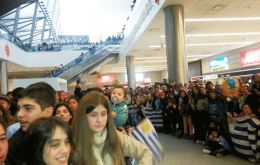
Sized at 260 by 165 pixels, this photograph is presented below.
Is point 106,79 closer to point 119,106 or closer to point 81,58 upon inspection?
point 81,58

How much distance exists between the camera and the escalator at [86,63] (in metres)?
24.3

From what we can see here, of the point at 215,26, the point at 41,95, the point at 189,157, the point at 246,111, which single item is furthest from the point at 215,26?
the point at 41,95

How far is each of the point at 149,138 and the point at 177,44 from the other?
872 cm

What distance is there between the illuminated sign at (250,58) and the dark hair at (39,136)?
1911cm

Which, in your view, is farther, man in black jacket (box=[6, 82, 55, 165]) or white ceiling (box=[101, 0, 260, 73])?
white ceiling (box=[101, 0, 260, 73])

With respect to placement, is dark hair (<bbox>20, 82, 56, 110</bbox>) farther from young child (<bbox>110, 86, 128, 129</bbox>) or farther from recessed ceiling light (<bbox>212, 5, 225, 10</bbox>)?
recessed ceiling light (<bbox>212, 5, 225, 10</bbox>)

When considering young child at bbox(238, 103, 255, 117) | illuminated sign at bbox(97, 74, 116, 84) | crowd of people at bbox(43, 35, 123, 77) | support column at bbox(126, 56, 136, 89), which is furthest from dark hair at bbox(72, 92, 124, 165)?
illuminated sign at bbox(97, 74, 116, 84)

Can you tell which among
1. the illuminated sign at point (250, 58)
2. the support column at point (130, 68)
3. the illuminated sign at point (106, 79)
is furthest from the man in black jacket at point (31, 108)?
the illuminated sign at point (106, 79)

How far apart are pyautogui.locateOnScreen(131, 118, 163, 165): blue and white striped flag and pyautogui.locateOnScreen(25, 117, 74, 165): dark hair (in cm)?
69

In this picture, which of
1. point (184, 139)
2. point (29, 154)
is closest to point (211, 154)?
point (184, 139)

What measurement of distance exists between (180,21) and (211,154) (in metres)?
5.37

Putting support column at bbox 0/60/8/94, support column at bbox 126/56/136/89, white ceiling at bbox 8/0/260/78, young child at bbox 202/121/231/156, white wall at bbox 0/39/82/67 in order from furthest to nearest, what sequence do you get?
support column at bbox 126/56/136/89 → white wall at bbox 0/39/82/67 → support column at bbox 0/60/8/94 → white ceiling at bbox 8/0/260/78 → young child at bbox 202/121/231/156

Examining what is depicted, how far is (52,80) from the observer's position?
484 inches

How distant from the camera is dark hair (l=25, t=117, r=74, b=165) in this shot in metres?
1.58
